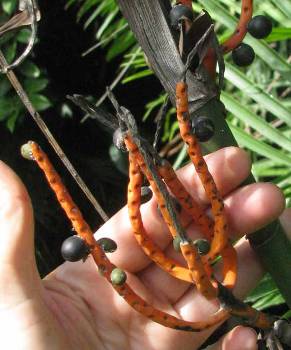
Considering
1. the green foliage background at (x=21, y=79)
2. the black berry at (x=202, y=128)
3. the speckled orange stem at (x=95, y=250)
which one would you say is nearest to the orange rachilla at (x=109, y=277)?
the speckled orange stem at (x=95, y=250)

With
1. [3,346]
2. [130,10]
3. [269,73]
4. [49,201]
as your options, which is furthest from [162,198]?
[49,201]

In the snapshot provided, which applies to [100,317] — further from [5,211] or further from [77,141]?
[77,141]

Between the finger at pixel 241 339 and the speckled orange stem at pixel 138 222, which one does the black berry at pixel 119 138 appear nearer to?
the speckled orange stem at pixel 138 222

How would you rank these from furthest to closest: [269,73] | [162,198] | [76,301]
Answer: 1. [269,73]
2. [76,301]
3. [162,198]

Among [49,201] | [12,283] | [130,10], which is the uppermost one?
[130,10]

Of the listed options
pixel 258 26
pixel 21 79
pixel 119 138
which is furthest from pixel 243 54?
pixel 21 79

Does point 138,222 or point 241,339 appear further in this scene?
point 241,339

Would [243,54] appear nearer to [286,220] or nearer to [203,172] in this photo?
[203,172]
